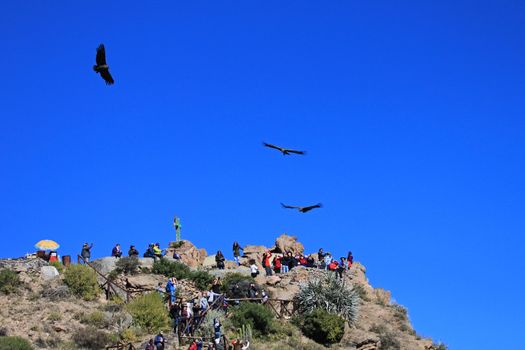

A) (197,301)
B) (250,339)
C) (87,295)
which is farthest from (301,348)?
(87,295)

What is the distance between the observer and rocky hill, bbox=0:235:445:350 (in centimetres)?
3806

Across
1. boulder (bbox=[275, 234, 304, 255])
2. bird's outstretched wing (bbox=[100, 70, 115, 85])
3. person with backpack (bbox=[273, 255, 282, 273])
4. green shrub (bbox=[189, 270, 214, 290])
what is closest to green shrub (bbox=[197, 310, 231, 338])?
green shrub (bbox=[189, 270, 214, 290])

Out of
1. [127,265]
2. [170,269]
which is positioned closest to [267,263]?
[170,269]

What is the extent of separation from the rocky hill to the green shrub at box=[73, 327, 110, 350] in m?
0.26

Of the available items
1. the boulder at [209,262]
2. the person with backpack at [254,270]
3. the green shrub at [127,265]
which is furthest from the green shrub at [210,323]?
the boulder at [209,262]

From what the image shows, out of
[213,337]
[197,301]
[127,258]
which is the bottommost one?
[213,337]

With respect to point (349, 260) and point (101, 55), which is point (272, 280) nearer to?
point (349, 260)

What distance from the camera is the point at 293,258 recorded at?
5178 cm

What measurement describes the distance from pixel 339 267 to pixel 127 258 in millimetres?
11152

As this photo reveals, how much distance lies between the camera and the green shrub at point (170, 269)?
4775cm

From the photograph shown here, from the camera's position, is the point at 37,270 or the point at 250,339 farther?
the point at 37,270

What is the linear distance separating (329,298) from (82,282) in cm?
1165

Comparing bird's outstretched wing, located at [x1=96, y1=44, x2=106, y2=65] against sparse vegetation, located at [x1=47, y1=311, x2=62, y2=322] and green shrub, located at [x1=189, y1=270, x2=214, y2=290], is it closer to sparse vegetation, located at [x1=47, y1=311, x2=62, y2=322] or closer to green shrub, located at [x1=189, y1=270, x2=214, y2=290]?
sparse vegetation, located at [x1=47, y1=311, x2=62, y2=322]

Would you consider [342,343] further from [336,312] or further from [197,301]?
[197,301]
